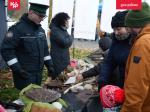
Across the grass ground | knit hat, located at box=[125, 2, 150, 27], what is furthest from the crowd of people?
the grass ground

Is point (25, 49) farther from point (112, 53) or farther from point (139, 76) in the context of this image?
point (139, 76)

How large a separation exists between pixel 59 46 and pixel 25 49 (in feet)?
6.71

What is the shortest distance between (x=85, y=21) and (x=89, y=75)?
18.4ft

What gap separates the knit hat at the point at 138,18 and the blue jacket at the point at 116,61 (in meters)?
0.79

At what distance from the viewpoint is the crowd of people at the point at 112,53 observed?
10.7 feet

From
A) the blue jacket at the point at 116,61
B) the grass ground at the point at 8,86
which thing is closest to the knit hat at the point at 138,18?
the blue jacket at the point at 116,61

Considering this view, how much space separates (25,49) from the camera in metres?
5.20

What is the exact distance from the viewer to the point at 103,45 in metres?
5.70

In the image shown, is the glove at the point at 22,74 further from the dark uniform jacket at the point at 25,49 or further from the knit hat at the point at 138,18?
the knit hat at the point at 138,18

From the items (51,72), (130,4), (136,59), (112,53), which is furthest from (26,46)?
(136,59)

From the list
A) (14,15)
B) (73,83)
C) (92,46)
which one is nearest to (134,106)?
(73,83)

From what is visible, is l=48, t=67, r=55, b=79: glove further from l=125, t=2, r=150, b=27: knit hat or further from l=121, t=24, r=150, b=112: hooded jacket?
l=121, t=24, r=150, b=112: hooded jacket

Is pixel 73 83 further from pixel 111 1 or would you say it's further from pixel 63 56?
pixel 111 1

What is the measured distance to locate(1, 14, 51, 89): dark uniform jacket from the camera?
5094 mm
